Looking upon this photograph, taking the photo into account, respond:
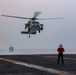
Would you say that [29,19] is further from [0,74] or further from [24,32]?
[0,74]

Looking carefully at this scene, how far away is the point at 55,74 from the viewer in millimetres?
19297

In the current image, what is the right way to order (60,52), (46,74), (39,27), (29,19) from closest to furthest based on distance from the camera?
1. (46,74)
2. (60,52)
3. (39,27)
4. (29,19)

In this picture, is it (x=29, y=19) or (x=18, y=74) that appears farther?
(x=29, y=19)

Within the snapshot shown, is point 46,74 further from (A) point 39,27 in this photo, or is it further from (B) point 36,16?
(B) point 36,16

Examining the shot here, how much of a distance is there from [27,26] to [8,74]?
35.7 metres

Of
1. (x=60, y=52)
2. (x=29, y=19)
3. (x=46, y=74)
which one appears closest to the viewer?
(x=46, y=74)

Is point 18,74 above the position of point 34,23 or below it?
below

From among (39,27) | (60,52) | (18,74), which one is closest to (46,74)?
(18,74)

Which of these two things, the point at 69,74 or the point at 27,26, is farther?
the point at 27,26

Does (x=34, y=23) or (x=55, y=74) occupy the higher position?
(x=34, y=23)

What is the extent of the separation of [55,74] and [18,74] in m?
2.50

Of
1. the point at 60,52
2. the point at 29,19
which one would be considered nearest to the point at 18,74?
the point at 60,52

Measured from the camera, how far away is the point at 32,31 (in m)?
53.2

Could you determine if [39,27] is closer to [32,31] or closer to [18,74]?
[32,31]
